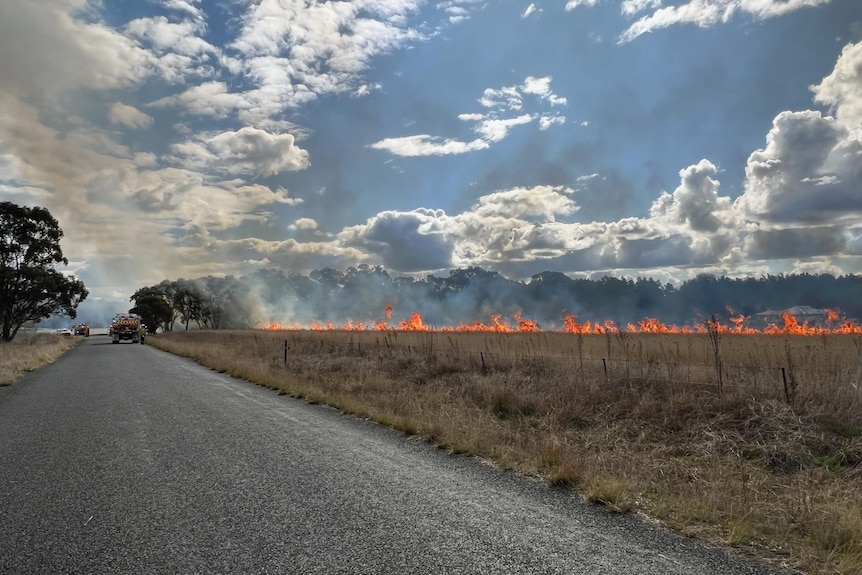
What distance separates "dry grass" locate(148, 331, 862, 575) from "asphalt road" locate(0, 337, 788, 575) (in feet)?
1.95

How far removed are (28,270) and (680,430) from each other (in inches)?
2010

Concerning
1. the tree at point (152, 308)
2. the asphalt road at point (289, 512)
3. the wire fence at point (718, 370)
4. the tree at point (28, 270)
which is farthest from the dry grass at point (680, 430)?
the tree at point (152, 308)

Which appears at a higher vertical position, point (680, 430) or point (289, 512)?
point (289, 512)

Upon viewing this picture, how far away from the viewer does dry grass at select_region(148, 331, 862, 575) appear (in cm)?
553

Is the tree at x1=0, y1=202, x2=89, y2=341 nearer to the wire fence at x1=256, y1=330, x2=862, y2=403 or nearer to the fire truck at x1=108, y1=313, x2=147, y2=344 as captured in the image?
the fire truck at x1=108, y1=313, x2=147, y2=344

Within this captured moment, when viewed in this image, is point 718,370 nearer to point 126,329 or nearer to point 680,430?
point 680,430

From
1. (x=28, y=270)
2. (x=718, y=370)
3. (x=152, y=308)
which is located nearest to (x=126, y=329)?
(x=28, y=270)

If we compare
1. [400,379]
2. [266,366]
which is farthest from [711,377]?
[266,366]

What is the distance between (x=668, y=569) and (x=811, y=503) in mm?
2553

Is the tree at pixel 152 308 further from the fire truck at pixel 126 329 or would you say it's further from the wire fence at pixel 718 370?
the wire fence at pixel 718 370

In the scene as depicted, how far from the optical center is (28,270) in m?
45.5

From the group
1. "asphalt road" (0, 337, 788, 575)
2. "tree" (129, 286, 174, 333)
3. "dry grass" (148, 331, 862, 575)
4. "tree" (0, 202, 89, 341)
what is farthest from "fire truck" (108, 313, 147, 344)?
"asphalt road" (0, 337, 788, 575)

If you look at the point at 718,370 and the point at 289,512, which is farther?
the point at 718,370

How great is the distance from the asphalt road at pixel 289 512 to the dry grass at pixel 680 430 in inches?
23.4
